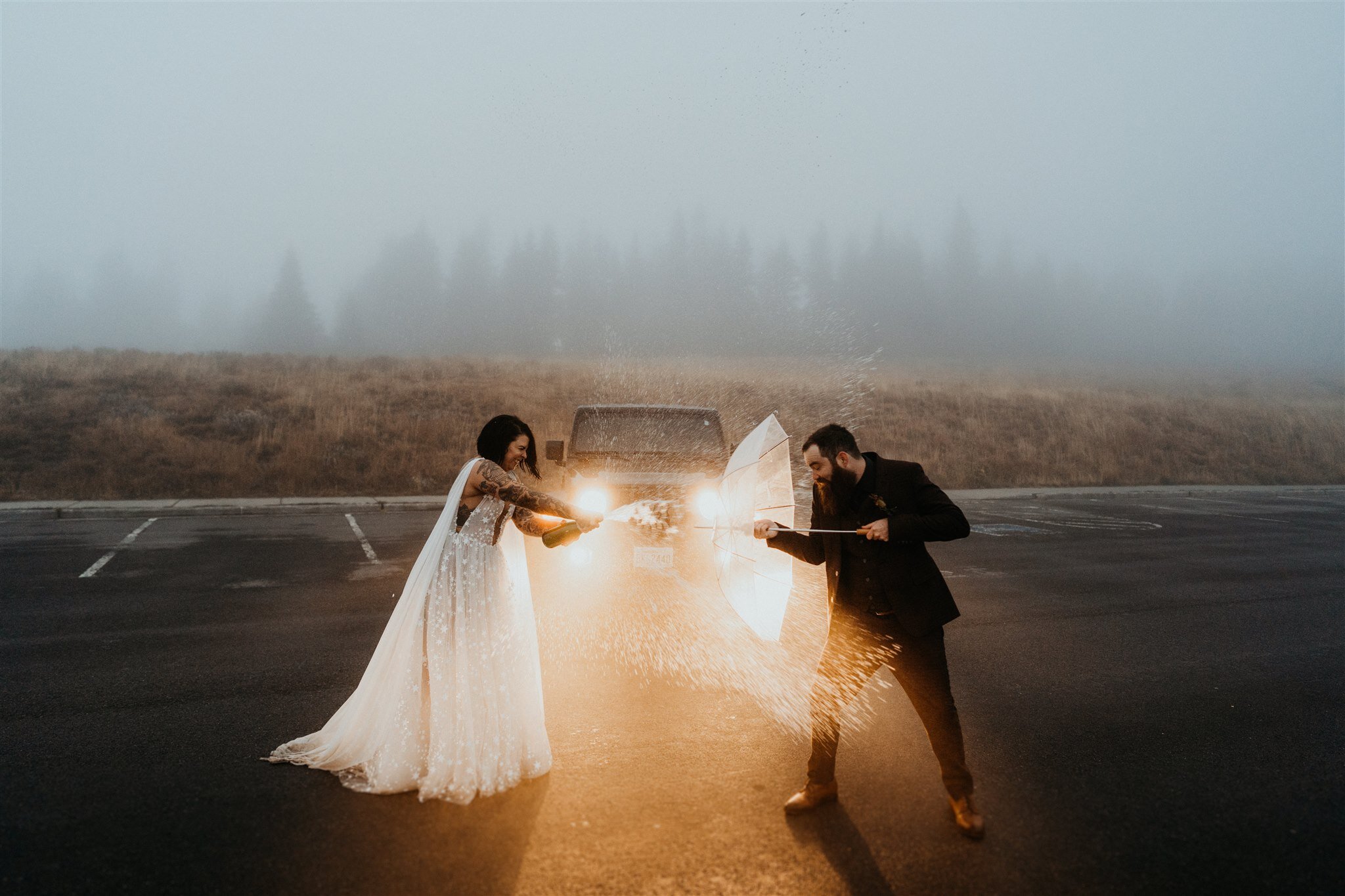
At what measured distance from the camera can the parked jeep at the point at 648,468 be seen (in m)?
7.32

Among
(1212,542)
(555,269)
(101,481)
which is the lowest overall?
(1212,542)

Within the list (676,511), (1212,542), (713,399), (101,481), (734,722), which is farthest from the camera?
(713,399)

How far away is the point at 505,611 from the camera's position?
3.96 meters

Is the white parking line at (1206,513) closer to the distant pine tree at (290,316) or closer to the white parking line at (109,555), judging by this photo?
the white parking line at (109,555)

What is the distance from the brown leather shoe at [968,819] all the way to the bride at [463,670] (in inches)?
75.7

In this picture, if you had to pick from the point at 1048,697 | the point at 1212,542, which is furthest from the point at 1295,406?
the point at 1048,697

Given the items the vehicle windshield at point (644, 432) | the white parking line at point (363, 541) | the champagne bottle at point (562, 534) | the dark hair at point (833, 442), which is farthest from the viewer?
the white parking line at point (363, 541)

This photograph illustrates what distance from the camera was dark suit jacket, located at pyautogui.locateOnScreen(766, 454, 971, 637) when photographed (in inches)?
140

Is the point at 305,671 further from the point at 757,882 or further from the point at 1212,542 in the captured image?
the point at 1212,542

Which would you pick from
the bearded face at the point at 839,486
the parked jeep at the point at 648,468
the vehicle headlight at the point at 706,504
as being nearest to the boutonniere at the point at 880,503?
the bearded face at the point at 839,486

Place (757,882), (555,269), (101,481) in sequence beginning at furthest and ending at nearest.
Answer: (555,269)
(101,481)
(757,882)

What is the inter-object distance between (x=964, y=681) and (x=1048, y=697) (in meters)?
0.55

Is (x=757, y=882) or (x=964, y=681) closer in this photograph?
(x=757, y=882)

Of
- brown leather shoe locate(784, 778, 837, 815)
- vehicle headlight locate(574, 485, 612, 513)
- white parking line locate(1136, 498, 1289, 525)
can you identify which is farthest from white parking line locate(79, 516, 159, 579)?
white parking line locate(1136, 498, 1289, 525)
